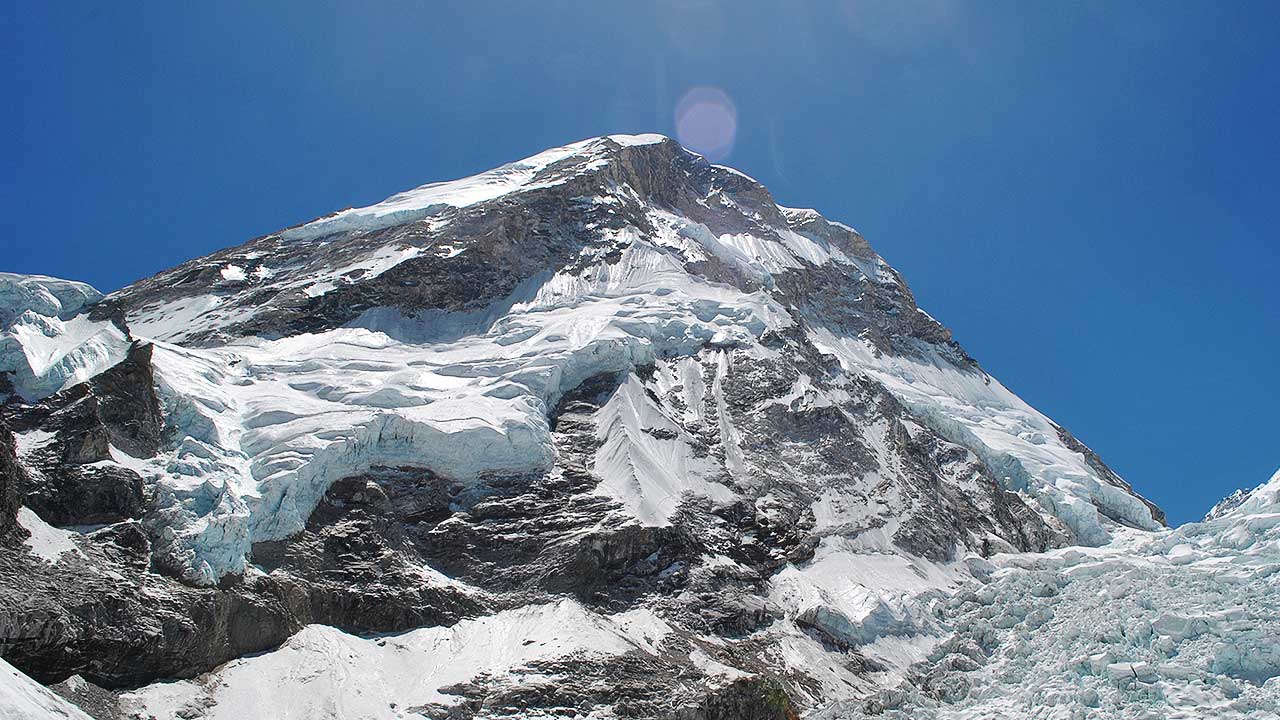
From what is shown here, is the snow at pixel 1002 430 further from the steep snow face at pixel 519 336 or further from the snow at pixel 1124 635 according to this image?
the snow at pixel 1124 635

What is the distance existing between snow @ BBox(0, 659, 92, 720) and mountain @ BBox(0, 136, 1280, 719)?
6.89 meters

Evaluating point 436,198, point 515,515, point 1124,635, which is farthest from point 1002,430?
point 436,198

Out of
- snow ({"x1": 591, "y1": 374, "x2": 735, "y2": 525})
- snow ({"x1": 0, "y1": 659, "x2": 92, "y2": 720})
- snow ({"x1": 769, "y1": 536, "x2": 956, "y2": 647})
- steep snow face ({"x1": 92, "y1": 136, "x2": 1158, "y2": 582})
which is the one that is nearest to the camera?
snow ({"x1": 0, "y1": 659, "x2": 92, "y2": 720})

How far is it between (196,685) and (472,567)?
17352 millimetres

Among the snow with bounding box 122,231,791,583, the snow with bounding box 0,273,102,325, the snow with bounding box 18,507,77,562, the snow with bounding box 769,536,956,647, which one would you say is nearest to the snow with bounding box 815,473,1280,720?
the snow with bounding box 769,536,956,647

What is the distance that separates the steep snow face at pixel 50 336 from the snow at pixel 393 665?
20506 mm

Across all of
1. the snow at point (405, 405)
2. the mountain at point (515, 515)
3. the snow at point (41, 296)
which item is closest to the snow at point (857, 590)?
the mountain at point (515, 515)

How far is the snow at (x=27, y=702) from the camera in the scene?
28203 mm

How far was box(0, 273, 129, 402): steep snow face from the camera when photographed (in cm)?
5409

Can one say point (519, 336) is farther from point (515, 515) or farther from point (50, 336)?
point (50, 336)

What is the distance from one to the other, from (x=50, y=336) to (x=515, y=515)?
29.9m

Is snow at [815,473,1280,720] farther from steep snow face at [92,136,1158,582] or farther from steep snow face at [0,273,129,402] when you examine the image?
steep snow face at [0,273,129,402]

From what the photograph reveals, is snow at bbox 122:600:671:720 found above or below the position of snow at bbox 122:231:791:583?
below

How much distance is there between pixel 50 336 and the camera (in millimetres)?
58656
